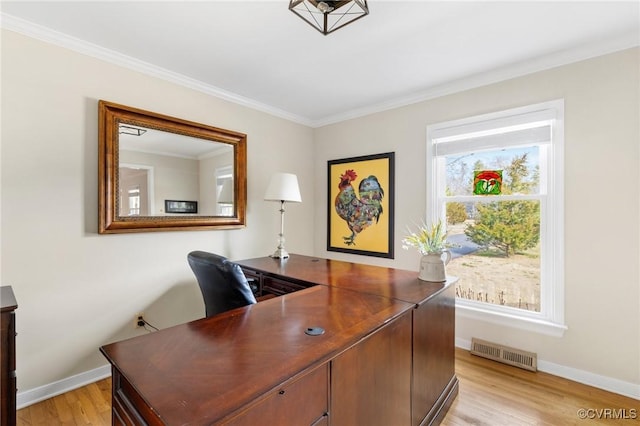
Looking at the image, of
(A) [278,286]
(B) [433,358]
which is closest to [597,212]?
(B) [433,358]

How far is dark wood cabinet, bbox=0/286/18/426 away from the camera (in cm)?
136

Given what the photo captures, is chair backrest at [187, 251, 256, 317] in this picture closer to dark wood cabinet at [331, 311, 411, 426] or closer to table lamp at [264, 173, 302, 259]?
dark wood cabinet at [331, 311, 411, 426]

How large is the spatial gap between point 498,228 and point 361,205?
1.42 meters

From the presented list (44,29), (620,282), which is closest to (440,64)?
(620,282)

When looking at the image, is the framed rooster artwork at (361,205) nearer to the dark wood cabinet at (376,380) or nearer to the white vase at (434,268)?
the white vase at (434,268)

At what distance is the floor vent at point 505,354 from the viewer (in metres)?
2.37

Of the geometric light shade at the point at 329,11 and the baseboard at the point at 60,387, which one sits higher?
the geometric light shade at the point at 329,11

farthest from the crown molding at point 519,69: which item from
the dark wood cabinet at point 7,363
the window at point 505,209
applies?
the dark wood cabinet at point 7,363

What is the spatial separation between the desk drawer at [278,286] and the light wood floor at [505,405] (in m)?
1.20

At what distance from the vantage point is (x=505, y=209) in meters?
2.59

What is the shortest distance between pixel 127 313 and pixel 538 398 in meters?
3.07

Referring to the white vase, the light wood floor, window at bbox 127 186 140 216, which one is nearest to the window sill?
the light wood floor

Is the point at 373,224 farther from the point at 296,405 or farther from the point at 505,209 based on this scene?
the point at 296,405

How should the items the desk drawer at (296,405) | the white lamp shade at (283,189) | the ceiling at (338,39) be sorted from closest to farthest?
the desk drawer at (296,405)
the ceiling at (338,39)
the white lamp shade at (283,189)
